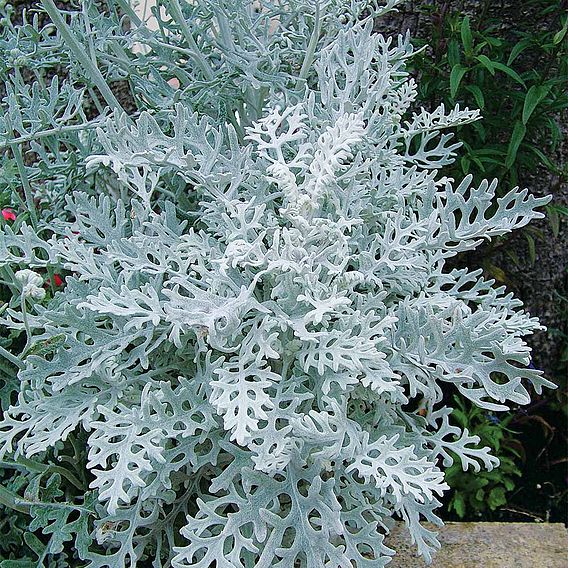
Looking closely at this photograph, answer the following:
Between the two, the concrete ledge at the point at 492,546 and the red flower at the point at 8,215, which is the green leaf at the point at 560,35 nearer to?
the concrete ledge at the point at 492,546

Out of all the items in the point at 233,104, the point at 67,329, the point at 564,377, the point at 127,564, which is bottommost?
the point at 564,377

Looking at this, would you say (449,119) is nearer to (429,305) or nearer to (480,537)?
(429,305)

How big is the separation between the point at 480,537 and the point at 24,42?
115 centimetres

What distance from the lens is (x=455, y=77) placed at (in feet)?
4.43

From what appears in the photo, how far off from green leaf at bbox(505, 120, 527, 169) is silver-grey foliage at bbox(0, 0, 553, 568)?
0.36 meters

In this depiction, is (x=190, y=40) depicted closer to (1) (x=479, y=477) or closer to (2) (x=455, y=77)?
(2) (x=455, y=77)

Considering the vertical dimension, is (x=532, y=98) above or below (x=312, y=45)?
below

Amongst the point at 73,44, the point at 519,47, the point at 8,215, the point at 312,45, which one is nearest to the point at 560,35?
the point at 519,47


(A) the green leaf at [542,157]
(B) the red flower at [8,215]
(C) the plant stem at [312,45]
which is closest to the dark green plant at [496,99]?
(A) the green leaf at [542,157]

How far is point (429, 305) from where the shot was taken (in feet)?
3.07

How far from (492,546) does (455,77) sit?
0.86 m

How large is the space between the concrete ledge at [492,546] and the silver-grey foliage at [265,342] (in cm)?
20

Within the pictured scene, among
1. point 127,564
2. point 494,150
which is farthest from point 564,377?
point 127,564

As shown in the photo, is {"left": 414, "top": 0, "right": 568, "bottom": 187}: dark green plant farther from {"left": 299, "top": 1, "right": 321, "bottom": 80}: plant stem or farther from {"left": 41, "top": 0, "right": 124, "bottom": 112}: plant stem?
{"left": 41, "top": 0, "right": 124, "bottom": 112}: plant stem
